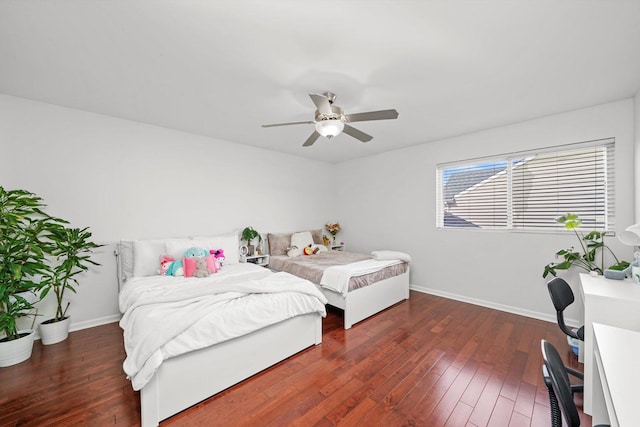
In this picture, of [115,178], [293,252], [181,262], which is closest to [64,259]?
[115,178]

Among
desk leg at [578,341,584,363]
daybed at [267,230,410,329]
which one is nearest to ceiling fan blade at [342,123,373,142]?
daybed at [267,230,410,329]

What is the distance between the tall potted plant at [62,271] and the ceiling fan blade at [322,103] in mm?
2847

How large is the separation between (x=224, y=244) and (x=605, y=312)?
3835 mm

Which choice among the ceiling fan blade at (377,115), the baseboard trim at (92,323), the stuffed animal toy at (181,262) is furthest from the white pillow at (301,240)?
the ceiling fan blade at (377,115)

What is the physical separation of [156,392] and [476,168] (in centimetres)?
446

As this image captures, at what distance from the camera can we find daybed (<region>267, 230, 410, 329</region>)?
3012mm

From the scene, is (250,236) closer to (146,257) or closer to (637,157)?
(146,257)

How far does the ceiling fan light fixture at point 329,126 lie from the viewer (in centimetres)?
229

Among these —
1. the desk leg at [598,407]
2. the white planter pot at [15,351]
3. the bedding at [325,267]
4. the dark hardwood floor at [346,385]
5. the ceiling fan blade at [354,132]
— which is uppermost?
the ceiling fan blade at [354,132]

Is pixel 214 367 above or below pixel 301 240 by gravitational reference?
below

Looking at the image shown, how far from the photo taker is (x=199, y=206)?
3768mm

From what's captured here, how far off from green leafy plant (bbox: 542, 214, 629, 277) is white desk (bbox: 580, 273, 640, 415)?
87 centimetres

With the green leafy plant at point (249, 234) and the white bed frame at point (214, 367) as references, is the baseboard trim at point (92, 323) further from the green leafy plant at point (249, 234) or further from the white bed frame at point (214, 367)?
the white bed frame at point (214, 367)

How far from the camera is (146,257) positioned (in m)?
2.94
